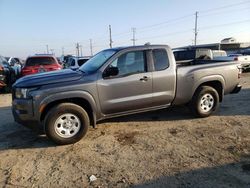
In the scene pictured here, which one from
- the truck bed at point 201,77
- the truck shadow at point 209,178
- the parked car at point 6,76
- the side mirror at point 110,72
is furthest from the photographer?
the parked car at point 6,76

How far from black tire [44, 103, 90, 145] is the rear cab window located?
25.8ft

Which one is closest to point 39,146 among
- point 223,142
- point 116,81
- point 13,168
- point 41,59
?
point 13,168

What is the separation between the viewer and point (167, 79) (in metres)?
6.23

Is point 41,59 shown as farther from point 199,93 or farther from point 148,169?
point 148,169

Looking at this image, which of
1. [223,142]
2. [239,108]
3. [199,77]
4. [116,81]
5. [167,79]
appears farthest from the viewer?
[239,108]

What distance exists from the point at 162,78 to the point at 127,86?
0.90 m

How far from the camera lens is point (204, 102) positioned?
6875 millimetres

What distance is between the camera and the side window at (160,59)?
243 inches

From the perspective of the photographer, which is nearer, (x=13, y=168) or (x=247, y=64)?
(x=13, y=168)

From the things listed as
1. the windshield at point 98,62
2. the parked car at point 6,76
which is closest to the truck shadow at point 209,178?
the windshield at point 98,62

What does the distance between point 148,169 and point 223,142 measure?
186 centimetres

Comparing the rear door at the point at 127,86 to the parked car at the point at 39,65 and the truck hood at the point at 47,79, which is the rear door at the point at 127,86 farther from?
the parked car at the point at 39,65

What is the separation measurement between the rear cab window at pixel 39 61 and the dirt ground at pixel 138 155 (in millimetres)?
5986

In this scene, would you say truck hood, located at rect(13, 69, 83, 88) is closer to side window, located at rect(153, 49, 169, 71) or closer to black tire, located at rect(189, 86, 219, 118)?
side window, located at rect(153, 49, 169, 71)
